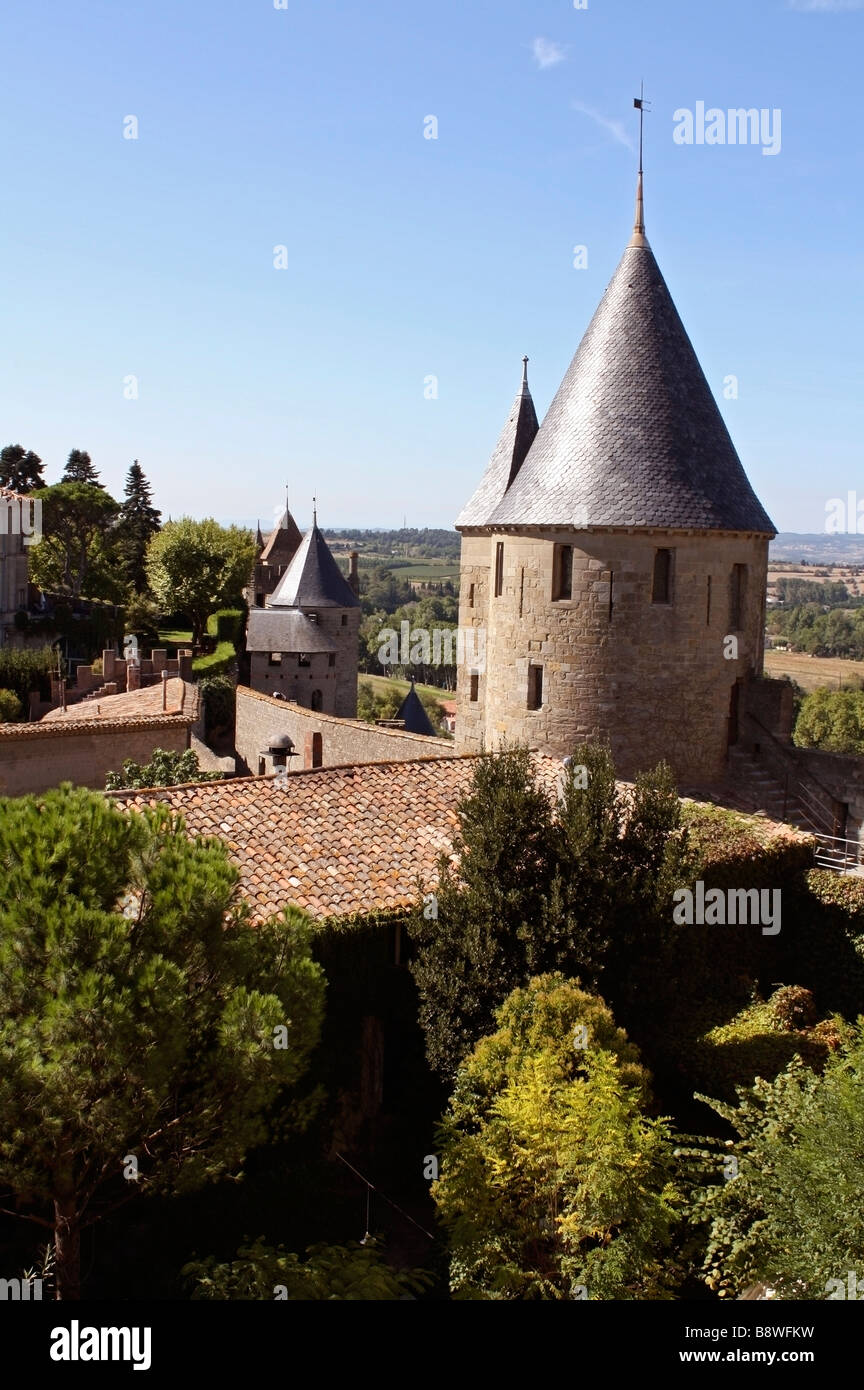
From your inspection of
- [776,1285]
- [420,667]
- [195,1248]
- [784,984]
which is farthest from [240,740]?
[420,667]

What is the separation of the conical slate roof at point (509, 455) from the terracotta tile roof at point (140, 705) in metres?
9.32

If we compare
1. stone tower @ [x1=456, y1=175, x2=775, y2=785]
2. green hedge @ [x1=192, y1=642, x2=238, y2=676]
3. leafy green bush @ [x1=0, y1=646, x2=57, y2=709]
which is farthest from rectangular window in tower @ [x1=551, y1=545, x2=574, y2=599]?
green hedge @ [x1=192, y1=642, x2=238, y2=676]

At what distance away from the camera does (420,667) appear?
120 metres

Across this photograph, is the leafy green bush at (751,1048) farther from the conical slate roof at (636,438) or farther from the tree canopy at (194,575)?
the tree canopy at (194,575)

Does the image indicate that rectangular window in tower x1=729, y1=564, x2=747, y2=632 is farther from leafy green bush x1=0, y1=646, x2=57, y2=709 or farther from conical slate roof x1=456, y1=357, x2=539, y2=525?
leafy green bush x1=0, y1=646, x2=57, y2=709

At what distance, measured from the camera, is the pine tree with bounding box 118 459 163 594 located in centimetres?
7294

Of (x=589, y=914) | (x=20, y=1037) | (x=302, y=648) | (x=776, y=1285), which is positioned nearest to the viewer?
(x=20, y=1037)

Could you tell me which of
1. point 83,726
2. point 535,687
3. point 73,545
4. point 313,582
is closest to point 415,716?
point 313,582

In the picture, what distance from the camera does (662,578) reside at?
20422 millimetres

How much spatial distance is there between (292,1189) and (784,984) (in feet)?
28.4
